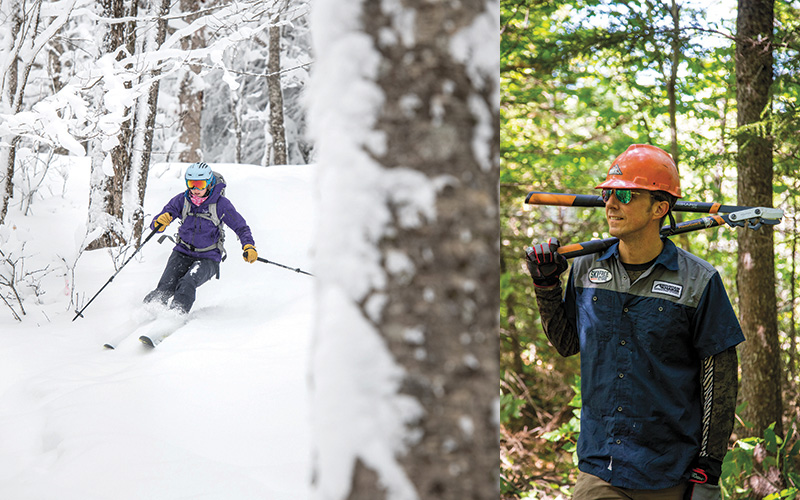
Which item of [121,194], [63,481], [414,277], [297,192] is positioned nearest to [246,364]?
[63,481]

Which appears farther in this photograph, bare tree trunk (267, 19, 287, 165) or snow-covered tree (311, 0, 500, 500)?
bare tree trunk (267, 19, 287, 165)

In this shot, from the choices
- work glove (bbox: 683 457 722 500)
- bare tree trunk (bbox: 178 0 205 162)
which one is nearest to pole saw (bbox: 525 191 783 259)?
work glove (bbox: 683 457 722 500)

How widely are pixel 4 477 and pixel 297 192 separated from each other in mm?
7519

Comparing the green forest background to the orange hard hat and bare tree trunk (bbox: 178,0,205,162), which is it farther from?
bare tree trunk (bbox: 178,0,205,162)

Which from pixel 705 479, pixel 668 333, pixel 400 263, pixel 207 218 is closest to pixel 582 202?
pixel 668 333

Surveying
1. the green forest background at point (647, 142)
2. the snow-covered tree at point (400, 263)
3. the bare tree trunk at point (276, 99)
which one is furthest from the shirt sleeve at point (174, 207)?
the bare tree trunk at point (276, 99)

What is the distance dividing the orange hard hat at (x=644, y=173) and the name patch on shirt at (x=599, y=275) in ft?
1.14

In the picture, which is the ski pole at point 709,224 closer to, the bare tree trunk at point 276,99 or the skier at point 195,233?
the skier at point 195,233

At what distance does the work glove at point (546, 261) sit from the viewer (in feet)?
8.34

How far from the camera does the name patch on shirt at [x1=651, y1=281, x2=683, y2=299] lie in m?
2.31

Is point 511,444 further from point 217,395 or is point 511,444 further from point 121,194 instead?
point 121,194

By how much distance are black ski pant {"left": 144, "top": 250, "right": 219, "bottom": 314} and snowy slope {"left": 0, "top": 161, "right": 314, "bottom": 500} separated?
10.4 inches

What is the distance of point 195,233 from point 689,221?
527 centimetres

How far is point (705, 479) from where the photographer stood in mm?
2154
